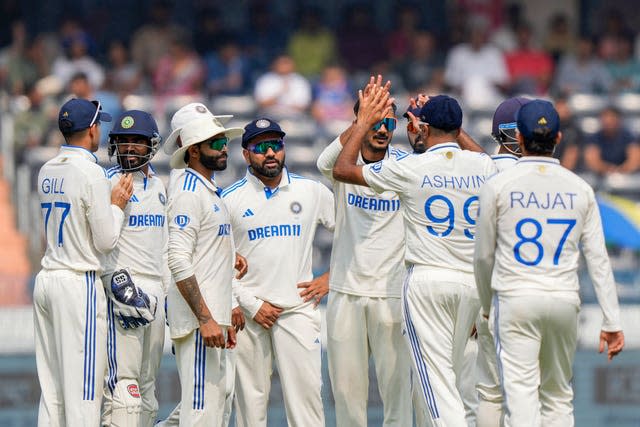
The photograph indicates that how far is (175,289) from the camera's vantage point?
8461mm

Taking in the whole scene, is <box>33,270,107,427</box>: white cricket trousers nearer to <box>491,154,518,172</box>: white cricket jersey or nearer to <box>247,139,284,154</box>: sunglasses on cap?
<box>247,139,284,154</box>: sunglasses on cap

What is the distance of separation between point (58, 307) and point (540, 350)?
3.04 m

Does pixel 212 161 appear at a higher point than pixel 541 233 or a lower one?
higher

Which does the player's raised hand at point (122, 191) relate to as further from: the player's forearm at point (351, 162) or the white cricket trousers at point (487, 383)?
the white cricket trousers at point (487, 383)

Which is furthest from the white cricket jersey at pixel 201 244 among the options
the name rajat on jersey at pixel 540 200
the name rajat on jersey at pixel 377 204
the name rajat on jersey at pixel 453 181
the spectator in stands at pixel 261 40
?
the spectator in stands at pixel 261 40

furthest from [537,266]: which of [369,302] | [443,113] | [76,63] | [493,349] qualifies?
[76,63]

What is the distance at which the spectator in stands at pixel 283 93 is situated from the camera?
16.6 meters

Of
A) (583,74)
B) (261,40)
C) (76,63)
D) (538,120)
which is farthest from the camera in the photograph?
(261,40)

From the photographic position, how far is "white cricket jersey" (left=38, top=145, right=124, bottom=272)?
8172mm

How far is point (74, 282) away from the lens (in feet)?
27.0

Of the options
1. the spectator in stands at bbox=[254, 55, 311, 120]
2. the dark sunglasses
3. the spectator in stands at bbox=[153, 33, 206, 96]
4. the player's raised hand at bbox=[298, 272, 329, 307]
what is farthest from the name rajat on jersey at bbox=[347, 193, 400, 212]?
the spectator in stands at bbox=[153, 33, 206, 96]

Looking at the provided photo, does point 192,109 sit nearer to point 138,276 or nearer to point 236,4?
point 138,276

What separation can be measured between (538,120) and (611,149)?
8.90 meters

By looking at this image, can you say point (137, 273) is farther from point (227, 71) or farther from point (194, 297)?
point (227, 71)
